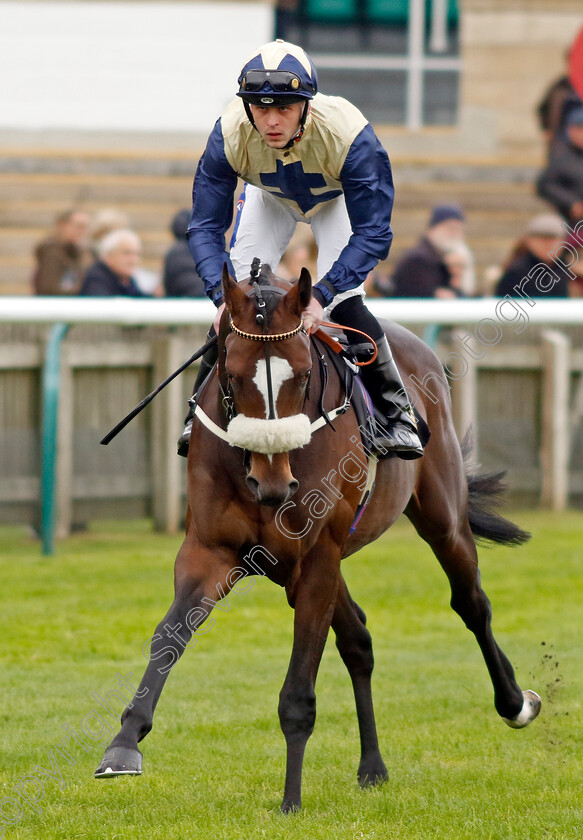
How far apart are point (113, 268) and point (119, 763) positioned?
6.33 meters

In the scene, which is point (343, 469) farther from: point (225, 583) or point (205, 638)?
point (205, 638)

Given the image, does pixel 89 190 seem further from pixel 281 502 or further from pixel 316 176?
pixel 281 502

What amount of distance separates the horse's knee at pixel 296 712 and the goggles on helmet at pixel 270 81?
6.47ft

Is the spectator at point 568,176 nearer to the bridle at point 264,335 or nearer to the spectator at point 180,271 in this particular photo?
the spectator at point 180,271

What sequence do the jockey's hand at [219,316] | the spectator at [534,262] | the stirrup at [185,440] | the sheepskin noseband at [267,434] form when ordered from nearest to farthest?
the sheepskin noseband at [267,434]
the jockey's hand at [219,316]
the stirrup at [185,440]
the spectator at [534,262]

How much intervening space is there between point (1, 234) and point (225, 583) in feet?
34.0

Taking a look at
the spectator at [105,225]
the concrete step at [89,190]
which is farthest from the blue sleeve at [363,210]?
the concrete step at [89,190]

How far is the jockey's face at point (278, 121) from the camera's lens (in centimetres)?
481

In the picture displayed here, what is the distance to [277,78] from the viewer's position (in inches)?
187

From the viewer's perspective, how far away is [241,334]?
14.9ft

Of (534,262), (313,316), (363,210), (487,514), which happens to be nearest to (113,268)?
(534,262)

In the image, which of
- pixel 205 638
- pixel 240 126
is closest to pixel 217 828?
pixel 240 126

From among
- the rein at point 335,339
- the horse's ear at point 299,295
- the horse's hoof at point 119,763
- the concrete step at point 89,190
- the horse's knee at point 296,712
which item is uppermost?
the horse's ear at point 299,295

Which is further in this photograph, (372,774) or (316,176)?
(372,774)
